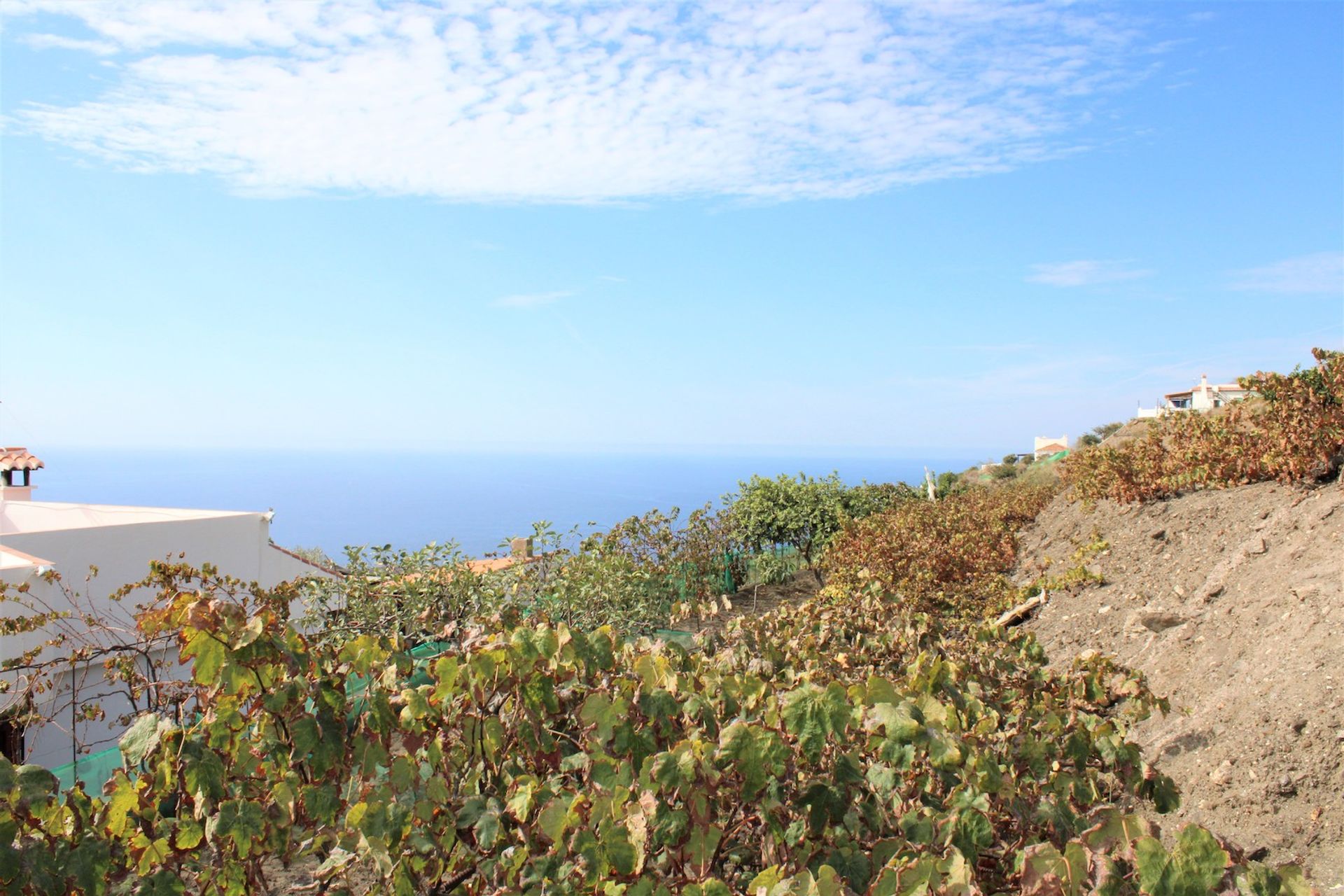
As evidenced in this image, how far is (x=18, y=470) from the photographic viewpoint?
46.3 ft

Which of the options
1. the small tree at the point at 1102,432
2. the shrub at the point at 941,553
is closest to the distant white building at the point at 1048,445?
the small tree at the point at 1102,432

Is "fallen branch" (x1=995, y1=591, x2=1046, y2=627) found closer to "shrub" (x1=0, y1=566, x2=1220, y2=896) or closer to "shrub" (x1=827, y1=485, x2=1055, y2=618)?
"shrub" (x1=827, y1=485, x2=1055, y2=618)

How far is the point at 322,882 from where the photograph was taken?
2.26 m

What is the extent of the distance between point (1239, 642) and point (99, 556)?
427 inches

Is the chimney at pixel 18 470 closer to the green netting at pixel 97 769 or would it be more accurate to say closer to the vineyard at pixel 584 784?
the green netting at pixel 97 769

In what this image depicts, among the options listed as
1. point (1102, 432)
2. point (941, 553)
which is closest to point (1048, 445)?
point (1102, 432)

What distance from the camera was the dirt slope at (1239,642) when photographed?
354 centimetres

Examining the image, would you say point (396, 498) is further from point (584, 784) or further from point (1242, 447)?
point (584, 784)

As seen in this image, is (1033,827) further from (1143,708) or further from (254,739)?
(254,739)

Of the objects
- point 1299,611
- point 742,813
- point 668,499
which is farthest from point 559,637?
point 668,499

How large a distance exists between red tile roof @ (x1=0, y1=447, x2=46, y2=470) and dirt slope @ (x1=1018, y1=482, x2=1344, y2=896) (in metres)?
15.5

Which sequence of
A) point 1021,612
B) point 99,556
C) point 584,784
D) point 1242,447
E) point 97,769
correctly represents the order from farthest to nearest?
point 99,556
point 1021,612
point 1242,447
point 97,769
point 584,784

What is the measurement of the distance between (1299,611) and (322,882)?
17.1 ft

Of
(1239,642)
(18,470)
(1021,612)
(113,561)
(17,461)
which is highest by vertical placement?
(17,461)
